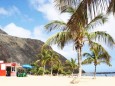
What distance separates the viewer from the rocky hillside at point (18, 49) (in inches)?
4663

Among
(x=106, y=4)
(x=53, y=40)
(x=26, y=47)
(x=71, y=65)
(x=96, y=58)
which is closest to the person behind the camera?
(x=106, y=4)

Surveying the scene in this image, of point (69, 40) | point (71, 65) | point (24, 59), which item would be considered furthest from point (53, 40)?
point (24, 59)

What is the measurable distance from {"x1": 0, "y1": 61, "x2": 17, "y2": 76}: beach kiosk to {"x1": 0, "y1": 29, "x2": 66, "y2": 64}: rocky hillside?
6547cm

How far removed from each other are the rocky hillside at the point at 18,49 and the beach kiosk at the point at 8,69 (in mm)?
65473

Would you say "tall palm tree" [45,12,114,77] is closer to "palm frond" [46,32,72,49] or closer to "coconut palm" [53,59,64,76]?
"palm frond" [46,32,72,49]

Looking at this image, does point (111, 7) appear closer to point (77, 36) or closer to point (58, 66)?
point (77, 36)

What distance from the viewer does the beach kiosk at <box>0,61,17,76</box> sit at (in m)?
46.9

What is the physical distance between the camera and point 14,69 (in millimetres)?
48469

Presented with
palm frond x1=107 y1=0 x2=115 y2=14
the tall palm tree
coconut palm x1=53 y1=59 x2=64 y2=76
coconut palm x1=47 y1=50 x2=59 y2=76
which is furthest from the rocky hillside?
palm frond x1=107 y1=0 x2=115 y2=14

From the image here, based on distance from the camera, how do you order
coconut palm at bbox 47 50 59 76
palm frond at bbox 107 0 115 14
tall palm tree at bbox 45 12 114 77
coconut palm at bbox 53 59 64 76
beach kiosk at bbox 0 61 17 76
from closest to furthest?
palm frond at bbox 107 0 115 14 < tall palm tree at bbox 45 12 114 77 < beach kiosk at bbox 0 61 17 76 < coconut palm at bbox 47 50 59 76 < coconut palm at bbox 53 59 64 76

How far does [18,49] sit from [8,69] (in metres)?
84.9

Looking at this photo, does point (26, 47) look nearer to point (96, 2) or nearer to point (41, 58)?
point (41, 58)

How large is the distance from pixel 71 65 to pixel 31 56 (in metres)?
71.7

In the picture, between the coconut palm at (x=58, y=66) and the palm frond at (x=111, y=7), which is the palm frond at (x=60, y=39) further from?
the coconut palm at (x=58, y=66)
